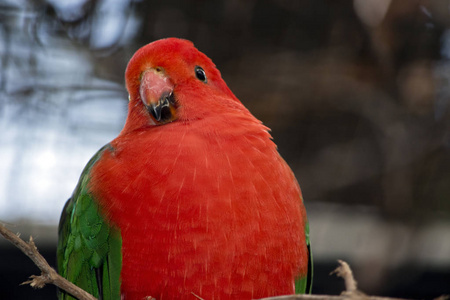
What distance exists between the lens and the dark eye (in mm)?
1811

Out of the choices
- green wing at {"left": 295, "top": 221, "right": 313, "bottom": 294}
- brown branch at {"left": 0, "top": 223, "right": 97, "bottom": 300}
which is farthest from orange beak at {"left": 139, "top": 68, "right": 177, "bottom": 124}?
brown branch at {"left": 0, "top": 223, "right": 97, "bottom": 300}

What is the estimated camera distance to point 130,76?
1782mm

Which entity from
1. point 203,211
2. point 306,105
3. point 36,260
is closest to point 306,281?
point 203,211

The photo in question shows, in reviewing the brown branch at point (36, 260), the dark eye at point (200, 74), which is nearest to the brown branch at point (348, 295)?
the brown branch at point (36, 260)

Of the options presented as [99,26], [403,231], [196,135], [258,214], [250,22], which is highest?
[250,22]

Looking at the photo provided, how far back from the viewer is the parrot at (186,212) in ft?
4.56

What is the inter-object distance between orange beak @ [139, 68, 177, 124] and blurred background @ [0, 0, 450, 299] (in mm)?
798

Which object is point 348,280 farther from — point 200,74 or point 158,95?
point 200,74

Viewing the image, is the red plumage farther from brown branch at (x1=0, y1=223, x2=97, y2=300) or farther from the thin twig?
the thin twig

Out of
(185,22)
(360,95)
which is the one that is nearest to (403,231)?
(360,95)

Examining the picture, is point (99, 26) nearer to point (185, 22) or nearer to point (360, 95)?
point (185, 22)

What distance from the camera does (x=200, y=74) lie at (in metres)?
1.82

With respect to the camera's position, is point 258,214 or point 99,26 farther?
point 99,26

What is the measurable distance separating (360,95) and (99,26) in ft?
4.42
